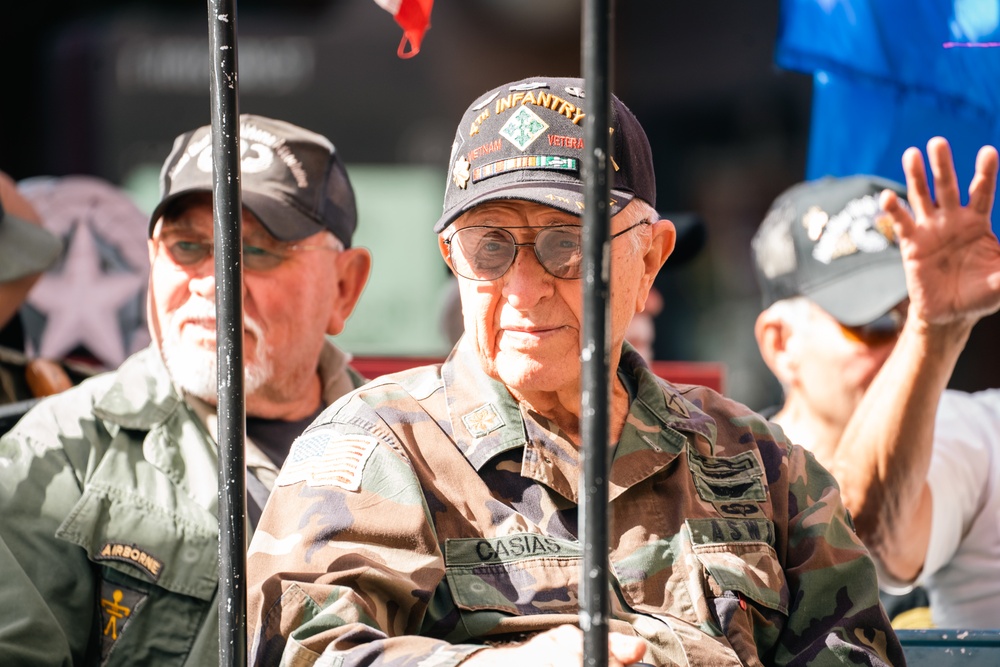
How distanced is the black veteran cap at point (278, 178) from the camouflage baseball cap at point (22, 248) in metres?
1.19

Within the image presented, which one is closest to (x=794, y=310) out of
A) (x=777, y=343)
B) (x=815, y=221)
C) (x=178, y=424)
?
(x=777, y=343)

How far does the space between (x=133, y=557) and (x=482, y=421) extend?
3.00ft

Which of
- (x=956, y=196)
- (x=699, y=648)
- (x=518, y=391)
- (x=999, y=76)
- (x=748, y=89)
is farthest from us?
(x=748, y=89)

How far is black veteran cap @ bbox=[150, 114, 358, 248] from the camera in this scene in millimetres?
2965

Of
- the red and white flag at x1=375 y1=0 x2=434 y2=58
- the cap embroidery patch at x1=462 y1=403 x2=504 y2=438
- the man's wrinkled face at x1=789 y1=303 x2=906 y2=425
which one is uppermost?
the red and white flag at x1=375 y1=0 x2=434 y2=58

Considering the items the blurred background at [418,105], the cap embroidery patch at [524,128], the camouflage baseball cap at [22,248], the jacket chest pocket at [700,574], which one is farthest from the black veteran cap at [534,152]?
the blurred background at [418,105]

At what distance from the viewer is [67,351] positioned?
5.12 meters

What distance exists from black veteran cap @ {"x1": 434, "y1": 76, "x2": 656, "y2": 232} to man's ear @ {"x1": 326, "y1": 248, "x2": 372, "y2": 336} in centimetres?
115

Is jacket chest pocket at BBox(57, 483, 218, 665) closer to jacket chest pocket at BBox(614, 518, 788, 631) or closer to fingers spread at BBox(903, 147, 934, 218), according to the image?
jacket chest pocket at BBox(614, 518, 788, 631)

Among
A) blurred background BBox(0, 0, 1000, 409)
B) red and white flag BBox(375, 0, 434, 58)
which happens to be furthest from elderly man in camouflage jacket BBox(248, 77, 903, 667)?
blurred background BBox(0, 0, 1000, 409)

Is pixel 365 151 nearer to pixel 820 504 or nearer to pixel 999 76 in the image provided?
pixel 999 76

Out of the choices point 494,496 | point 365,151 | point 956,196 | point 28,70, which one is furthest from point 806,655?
point 28,70

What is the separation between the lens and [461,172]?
82.0 inches

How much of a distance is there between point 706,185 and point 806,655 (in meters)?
3.09
